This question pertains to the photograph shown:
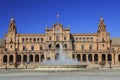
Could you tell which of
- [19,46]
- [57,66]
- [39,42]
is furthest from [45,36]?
[57,66]

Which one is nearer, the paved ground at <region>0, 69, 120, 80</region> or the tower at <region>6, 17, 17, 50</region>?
the paved ground at <region>0, 69, 120, 80</region>

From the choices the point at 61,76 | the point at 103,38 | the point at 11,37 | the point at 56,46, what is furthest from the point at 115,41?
the point at 61,76

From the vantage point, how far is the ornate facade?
4341 inches

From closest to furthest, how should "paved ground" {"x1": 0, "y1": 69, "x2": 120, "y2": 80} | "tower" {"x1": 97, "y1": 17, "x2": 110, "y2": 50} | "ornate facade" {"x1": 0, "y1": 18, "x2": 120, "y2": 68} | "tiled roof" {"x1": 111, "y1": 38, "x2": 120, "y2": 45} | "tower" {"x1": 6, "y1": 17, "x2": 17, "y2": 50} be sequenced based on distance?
"paved ground" {"x1": 0, "y1": 69, "x2": 120, "y2": 80}
"ornate facade" {"x1": 0, "y1": 18, "x2": 120, "y2": 68}
"tower" {"x1": 97, "y1": 17, "x2": 110, "y2": 50}
"tower" {"x1": 6, "y1": 17, "x2": 17, "y2": 50}
"tiled roof" {"x1": 111, "y1": 38, "x2": 120, "y2": 45}

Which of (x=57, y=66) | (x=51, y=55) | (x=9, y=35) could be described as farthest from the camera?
(x=9, y=35)

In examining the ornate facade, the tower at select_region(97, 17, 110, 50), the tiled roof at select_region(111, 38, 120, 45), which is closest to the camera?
the ornate facade

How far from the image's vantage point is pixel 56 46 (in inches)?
4392

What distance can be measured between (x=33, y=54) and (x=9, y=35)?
1331 centimetres

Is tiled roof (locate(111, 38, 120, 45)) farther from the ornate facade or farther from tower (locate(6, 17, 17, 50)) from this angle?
tower (locate(6, 17, 17, 50))

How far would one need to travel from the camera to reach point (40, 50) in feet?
372

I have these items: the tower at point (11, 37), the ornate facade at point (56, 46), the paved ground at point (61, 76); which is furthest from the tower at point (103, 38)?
the paved ground at point (61, 76)

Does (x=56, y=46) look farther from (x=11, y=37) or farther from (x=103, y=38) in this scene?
(x=103, y=38)

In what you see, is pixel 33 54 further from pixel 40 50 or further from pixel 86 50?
pixel 86 50

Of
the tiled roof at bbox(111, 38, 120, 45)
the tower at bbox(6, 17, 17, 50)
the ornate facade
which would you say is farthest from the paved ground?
the tiled roof at bbox(111, 38, 120, 45)
